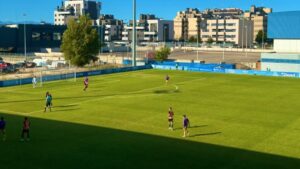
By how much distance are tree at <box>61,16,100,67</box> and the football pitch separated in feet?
81.2

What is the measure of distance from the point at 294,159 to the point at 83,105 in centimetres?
2411

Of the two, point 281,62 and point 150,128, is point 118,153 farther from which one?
point 281,62

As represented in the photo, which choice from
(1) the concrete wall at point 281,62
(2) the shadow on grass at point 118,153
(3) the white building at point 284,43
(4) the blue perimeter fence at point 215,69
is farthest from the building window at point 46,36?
(2) the shadow on grass at point 118,153

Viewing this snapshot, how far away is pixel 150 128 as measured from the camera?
31.4 meters

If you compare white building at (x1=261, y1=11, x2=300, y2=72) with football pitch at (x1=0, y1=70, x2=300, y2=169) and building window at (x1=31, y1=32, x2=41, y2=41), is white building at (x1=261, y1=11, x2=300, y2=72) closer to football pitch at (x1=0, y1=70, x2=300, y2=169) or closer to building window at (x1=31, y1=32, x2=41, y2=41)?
football pitch at (x1=0, y1=70, x2=300, y2=169)

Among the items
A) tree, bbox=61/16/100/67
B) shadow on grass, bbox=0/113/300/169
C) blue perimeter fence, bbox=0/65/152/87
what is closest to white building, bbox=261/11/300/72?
blue perimeter fence, bbox=0/65/152/87

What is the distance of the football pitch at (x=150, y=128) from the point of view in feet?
75.8

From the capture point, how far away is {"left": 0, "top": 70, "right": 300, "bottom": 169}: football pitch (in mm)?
23094

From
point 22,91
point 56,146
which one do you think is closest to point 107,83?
point 22,91

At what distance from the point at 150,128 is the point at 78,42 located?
52.4m

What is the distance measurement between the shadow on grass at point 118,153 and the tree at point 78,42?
168 ft

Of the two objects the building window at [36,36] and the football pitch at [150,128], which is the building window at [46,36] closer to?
the building window at [36,36]

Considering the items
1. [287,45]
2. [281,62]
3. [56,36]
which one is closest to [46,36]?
[56,36]

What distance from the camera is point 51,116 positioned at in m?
36.1
